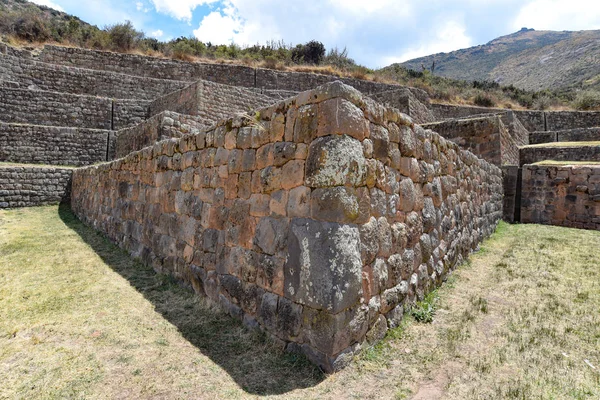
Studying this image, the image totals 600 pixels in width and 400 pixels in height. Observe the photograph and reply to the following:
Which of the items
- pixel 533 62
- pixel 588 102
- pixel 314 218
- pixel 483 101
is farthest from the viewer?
pixel 533 62

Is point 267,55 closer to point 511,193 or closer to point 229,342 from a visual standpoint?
point 511,193

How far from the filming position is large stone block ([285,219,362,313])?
2525 mm

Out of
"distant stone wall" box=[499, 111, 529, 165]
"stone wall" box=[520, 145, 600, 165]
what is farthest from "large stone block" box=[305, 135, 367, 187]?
"stone wall" box=[520, 145, 600, 165]

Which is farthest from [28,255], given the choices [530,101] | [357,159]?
[530,101]

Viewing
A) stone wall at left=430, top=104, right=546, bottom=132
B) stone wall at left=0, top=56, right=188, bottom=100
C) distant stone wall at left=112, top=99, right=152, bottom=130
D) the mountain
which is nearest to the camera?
distant stone wall at left=112, top=99, right=152, bottom=130

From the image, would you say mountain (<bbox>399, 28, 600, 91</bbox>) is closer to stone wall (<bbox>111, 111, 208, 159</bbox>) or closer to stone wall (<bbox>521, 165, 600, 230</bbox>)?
stone wall (<bbox>521, 165, 600, 230</bbox>)

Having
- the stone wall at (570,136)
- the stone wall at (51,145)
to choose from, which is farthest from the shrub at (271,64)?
the stone wall at (570,136)

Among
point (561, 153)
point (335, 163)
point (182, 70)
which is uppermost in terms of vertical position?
point (182, 70)

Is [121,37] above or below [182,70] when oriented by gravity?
above

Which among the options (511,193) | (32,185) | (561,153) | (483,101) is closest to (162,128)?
(32,185)

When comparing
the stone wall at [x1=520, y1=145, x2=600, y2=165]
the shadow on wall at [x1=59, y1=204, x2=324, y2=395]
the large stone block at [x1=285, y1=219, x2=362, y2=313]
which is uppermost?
the stone wall at [x1=520, y1=145, x2=600, y2=165]

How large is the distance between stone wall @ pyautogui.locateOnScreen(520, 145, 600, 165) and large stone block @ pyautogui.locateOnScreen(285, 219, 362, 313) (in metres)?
13.6

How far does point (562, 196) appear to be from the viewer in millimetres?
9578

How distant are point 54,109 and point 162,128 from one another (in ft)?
27.5
